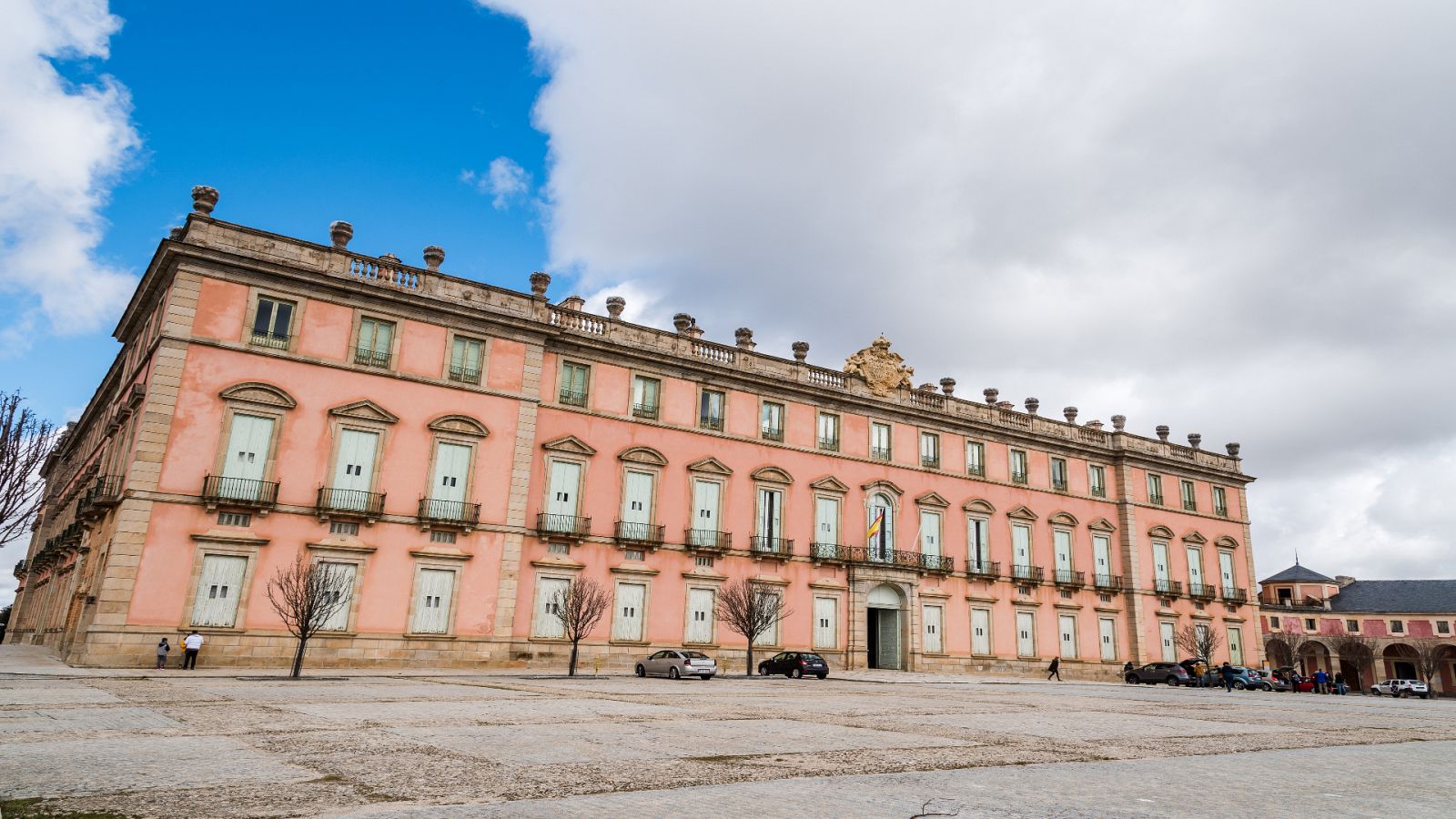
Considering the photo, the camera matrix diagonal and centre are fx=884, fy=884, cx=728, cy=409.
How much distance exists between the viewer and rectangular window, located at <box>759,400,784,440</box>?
1435 inches

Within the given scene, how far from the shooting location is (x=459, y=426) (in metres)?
29.3

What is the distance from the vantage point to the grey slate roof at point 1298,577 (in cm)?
7525

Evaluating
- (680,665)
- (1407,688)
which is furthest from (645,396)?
(1407,688)

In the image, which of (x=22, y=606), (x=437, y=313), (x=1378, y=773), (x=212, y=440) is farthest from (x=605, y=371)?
(x=22, y=606)

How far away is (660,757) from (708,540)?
2483cm

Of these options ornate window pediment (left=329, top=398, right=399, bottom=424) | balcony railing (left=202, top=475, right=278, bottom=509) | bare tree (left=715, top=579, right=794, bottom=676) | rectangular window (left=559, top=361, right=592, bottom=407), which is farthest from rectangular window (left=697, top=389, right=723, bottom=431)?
balcony railing (left=202, top=475, right=278, bottom=509)

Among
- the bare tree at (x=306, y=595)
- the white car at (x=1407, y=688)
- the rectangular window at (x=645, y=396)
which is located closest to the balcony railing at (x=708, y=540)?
the rectangular window at (x=645, y=396)

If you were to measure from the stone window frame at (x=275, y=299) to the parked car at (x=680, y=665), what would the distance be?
1476cm

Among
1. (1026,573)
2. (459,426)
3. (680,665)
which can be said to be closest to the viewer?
(680,665)

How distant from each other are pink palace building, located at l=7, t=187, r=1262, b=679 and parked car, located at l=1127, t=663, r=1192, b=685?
3.28 m

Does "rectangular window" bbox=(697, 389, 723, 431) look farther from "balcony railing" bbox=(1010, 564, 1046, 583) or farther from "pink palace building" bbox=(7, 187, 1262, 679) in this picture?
"balcony railing" bbox=(1010, 564, 1046, 583)

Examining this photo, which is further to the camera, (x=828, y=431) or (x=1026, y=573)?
(x=1026, y=573)

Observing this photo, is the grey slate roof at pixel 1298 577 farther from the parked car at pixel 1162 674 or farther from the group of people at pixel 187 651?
the group of people at pixel 187 651

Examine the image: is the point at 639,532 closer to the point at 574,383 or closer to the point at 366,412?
the point at 574,383
